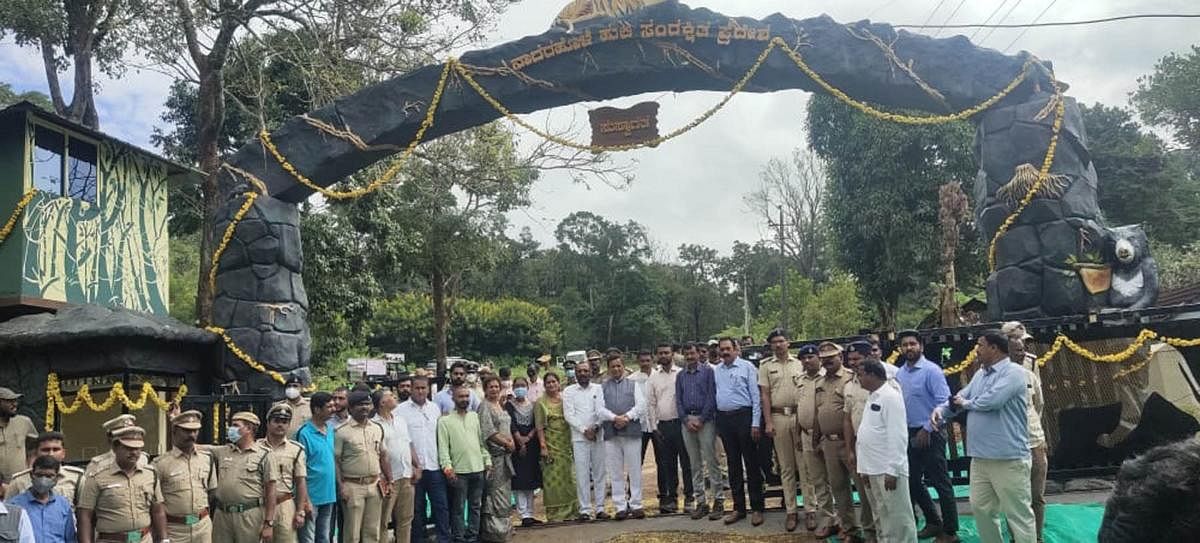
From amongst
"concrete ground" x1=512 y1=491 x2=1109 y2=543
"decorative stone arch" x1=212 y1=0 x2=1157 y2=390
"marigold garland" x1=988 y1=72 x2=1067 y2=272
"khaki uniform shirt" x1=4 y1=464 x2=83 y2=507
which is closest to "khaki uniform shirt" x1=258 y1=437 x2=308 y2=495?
"khaki uniform shirt" x1=4 y1=464 x2=83 y2=507

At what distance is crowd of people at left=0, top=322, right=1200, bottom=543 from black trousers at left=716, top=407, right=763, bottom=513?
0.06ft

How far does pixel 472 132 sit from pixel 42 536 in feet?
44.0

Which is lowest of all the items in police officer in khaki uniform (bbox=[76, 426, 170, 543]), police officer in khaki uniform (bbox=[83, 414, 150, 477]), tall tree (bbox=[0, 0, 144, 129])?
police officer in khaki uniform (bbox=[76, 426, 170, 543])

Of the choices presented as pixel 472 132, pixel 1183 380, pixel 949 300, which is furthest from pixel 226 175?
pixel 949 300

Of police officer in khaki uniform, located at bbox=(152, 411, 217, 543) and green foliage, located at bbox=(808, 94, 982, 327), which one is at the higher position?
green foliage, located at bbox=(808, 94, 982, 327)

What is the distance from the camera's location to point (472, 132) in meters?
17.4

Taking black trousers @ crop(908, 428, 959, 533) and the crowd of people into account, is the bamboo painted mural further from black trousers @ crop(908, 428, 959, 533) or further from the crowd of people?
black trousers @ crop(908, 428, 959, 533)

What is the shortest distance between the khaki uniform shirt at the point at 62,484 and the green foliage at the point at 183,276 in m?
20.9

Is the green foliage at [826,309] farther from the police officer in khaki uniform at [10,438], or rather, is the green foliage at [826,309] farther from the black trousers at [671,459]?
the police officer in khaki uniform at [10,438]

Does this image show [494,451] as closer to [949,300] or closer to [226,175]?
[226,175]

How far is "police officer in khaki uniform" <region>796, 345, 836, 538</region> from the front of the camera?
22.3ft

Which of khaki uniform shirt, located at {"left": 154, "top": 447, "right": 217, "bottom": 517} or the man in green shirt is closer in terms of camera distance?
khaki uniform shirt, located at {"left": 154, "top": 447, "right": 217, "bottom": 517}

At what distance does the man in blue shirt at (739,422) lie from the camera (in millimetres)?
7559

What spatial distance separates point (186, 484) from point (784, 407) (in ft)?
14.5
